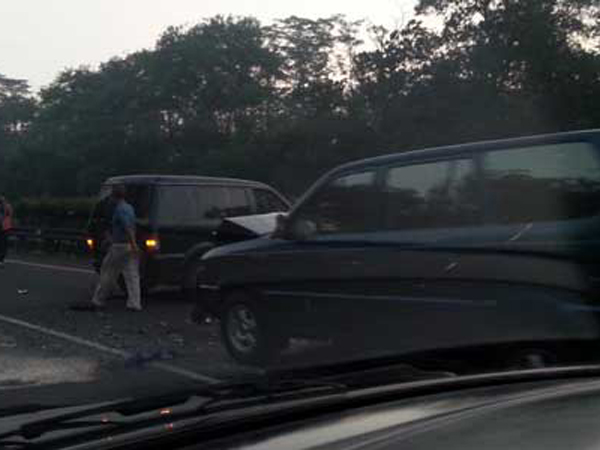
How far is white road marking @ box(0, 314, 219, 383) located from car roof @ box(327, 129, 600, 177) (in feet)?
6.47

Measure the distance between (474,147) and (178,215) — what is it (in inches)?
301

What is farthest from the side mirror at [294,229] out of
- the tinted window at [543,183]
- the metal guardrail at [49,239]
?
the metal guardrail at [49,239]

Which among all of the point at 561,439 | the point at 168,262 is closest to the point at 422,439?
the point at 561,439

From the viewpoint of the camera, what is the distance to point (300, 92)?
44.8 m

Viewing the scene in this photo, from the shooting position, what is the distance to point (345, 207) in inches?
299

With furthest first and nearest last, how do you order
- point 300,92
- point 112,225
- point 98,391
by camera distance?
1. point 300,92
2. point 112,225
3. point 98,391

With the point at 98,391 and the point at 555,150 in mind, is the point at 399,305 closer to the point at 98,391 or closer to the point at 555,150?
the point at 555,150

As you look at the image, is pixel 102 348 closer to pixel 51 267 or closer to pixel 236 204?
pixel 236 204

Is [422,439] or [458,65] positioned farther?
[458,65]

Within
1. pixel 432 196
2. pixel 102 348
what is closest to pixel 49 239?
pixel 102 348

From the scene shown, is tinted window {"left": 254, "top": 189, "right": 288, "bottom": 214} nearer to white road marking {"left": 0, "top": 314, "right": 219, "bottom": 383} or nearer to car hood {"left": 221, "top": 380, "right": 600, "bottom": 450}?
white road marking {"left": 0, "top": 314, "right": 219, "bottom": 383}

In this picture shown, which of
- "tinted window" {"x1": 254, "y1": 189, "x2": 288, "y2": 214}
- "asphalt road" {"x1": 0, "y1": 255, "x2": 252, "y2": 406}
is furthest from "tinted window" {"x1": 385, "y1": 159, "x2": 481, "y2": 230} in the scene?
"tinted window" {"x1": 254, "y1": 189, "x2": 288, "y2": 214}

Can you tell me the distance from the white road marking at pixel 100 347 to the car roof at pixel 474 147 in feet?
6.47

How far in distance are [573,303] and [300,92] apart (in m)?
39.4
